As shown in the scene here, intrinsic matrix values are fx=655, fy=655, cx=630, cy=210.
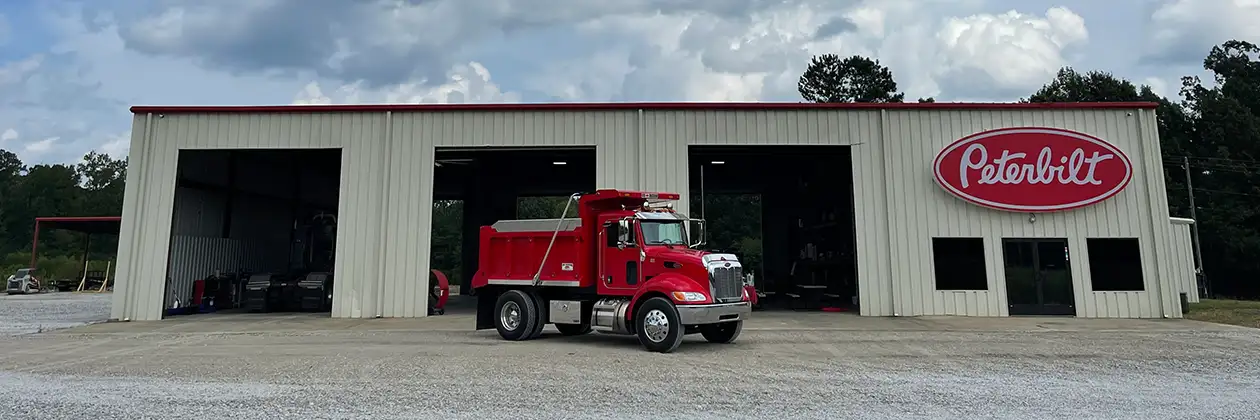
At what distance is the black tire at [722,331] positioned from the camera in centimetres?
1106

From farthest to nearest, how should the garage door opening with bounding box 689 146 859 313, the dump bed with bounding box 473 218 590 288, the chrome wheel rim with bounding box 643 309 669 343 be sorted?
1. the garage door opening with bounding box 689 146 859 313
2. the dump bed with bounding box 473 218 590 288
3. the chrome wheel rim with bounding box 643 309 669 343

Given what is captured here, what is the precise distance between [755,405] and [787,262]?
19903mm

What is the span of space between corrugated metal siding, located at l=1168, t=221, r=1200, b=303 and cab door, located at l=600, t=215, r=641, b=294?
13.9m

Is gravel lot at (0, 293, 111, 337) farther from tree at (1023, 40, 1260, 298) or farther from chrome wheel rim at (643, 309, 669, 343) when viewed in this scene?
tree at (1023, 40, 1260, 298)

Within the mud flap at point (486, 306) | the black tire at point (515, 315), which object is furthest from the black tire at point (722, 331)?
the mud flap at point (486, 306)

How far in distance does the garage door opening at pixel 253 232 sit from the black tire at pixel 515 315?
8.62 meters

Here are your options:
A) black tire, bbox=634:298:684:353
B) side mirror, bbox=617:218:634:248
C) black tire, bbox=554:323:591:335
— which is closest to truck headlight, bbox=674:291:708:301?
black tire, bbox=634:298:684:353

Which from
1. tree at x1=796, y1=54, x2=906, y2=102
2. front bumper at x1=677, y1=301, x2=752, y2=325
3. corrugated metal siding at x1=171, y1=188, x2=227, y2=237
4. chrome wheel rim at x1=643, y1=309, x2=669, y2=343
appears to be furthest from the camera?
tree at x1=796, y1=54, x2=906, y2=102

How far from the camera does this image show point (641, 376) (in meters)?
7.94

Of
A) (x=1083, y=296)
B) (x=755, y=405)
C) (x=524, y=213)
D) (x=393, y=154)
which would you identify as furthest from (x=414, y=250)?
(x=524, y=213)

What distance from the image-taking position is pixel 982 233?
1622cm

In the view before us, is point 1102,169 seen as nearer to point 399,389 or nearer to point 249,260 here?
point 399,389

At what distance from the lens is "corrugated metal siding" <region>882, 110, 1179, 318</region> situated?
1592 cm

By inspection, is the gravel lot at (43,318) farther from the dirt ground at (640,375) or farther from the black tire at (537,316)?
the black tire at (537,316)
